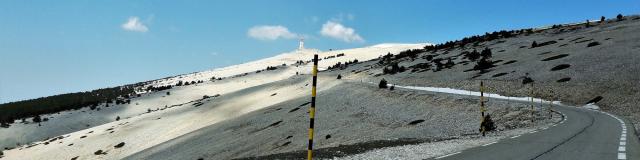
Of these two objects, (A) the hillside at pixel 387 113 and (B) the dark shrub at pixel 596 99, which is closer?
(A) the hillside at pixel 387 113

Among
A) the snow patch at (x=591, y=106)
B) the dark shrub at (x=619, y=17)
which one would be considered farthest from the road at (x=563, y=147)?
the dark shrub at (x=619, y=17)

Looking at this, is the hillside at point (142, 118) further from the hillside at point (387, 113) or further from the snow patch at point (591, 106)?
the snow patch at point (591, 106)

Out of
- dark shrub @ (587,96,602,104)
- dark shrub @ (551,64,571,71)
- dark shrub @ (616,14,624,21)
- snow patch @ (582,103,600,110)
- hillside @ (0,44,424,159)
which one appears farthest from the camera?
dark shrub @ (616,14,624,21)

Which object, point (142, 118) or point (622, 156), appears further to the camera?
point (142, 118)

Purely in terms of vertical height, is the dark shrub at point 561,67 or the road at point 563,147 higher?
the dark shrub at point 561,67

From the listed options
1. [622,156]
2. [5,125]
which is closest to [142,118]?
[5,125]

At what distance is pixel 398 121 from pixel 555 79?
67.8 ft

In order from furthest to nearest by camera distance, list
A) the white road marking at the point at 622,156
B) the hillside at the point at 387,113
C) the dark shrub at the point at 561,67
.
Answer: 1. the dark shrub at the point at 561,67
2. the hillside at the point at 387,113
3. the white road marking at the point at 622,156

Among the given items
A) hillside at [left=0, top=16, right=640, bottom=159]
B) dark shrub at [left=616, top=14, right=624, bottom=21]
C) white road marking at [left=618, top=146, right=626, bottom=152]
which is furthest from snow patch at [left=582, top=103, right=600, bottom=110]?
dark shrub at [left=616, top=14, right=624, bottom=21]

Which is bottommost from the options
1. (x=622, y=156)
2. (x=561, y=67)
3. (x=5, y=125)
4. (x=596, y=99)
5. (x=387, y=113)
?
(x=5, y=125)

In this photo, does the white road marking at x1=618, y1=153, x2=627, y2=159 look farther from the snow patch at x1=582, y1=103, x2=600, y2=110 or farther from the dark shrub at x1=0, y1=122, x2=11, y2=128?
the dark shrub at x1=0, y1=122, x2=11, y2=128

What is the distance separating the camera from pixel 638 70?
48.1m

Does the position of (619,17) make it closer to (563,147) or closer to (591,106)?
(591,106)

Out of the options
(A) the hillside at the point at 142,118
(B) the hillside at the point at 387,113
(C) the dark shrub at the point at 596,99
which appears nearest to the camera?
(B) the hillside at the point at 387,113
